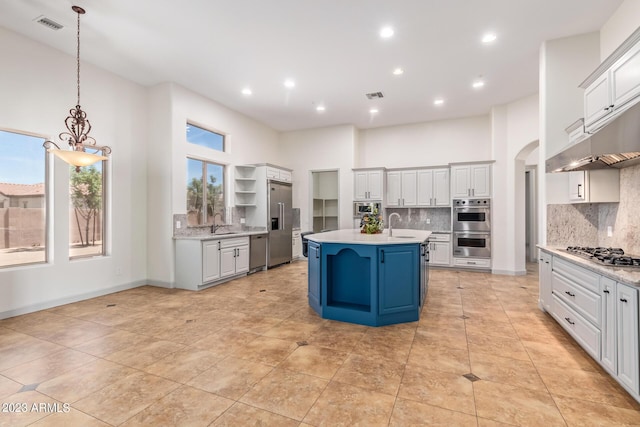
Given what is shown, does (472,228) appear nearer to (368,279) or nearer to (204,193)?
(368,279)

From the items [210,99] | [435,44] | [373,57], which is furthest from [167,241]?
[435,44]

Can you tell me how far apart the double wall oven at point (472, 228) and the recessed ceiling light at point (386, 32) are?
410 centimetres

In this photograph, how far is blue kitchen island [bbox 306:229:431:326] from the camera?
336cm

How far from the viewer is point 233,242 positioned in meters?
5.75

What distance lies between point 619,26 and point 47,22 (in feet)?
21.9

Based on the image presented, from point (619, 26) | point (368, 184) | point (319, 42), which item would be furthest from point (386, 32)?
point (368, 184)

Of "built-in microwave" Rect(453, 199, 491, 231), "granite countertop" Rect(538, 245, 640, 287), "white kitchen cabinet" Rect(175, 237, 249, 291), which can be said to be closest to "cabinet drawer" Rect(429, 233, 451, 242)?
"built-in microwave" Rect(453, 199, 491, 231)

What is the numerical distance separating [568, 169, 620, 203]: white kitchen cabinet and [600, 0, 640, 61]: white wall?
4.78 ft

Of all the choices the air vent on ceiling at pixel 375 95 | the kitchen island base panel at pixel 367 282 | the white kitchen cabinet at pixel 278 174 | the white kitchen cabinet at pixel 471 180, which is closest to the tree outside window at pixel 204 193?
the white kitchen cabinet at pixel 278 174

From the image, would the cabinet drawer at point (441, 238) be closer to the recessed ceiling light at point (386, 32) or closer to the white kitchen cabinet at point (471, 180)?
the white kitchen cabinet at point (471, 180)

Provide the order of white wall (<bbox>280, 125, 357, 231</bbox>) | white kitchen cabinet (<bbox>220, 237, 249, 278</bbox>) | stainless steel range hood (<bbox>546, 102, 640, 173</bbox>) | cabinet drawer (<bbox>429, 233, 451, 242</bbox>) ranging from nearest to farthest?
1. stainless steel range hood (<bbox>546, 102, 640, 173</bbox>)
2. white kitchen cabinet (<bbox>220, 237, 249, 278</bbox>)
3. cabinet drawer (<bbox>429, 233, 451, 242</bbox>)
4. white wall (<bbox>280, 125, 357, 231</bbox>)

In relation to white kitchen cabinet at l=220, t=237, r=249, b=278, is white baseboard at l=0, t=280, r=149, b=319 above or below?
below

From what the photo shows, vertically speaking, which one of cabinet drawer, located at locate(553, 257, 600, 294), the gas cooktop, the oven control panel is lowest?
cabinet drawer, located at locate(553, 257, 600, 294)

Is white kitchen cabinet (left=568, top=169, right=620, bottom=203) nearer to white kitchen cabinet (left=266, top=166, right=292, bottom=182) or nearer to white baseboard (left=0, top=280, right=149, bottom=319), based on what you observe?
white kitchen cabinet (left=266, top=166, right=292, bottom=182)
